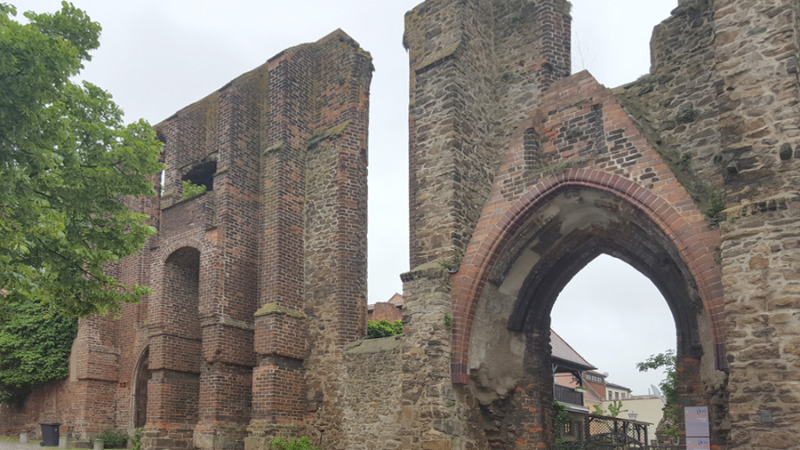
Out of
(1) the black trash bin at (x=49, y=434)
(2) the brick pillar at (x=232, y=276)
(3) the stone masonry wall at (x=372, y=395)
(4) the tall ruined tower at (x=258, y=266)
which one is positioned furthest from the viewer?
(1) the black trash bin at (x=49, y=434)

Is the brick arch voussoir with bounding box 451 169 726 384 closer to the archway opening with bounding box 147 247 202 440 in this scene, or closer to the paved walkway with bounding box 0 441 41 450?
the archway opening with bounding box 147 247 202 440

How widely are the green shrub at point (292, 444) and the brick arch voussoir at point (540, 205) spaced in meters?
4.57

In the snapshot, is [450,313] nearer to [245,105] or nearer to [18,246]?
[18,246]

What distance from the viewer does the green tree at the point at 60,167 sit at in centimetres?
944

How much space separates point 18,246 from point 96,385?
11.9 m

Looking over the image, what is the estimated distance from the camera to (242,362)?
1594 centimetres

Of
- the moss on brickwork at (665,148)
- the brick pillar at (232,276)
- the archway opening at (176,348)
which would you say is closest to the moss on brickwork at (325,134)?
the brick pillar at (232,276)

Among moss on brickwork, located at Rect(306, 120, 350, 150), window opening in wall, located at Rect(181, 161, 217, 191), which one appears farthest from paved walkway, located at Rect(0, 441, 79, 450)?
moss on brickwork, located at Rect(306, 120, 350, 150)

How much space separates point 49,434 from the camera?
61.4ft

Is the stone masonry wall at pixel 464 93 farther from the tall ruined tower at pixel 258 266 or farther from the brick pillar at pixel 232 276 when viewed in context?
the brick pillar at pixel 232 276

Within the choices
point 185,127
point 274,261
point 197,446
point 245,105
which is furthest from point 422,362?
point 185,127

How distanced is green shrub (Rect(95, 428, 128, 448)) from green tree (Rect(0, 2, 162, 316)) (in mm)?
8739

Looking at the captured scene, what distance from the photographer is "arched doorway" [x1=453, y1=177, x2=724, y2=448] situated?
11250mm

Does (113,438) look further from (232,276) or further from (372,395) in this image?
(372,395)
